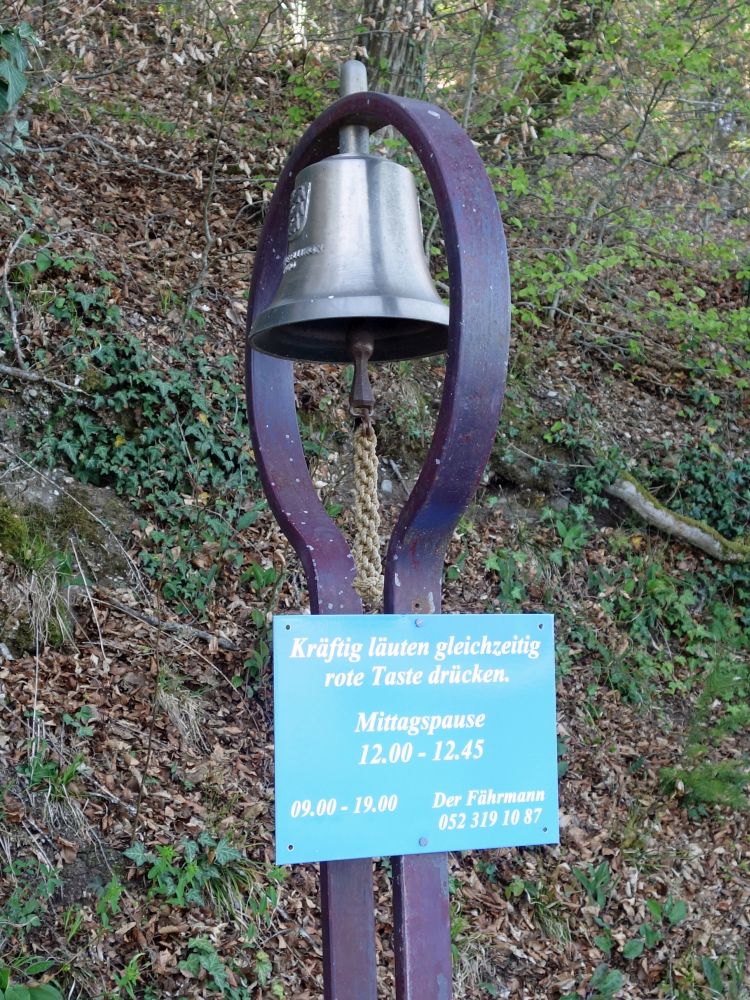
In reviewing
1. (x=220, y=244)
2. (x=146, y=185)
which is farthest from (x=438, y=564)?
(x=146, y=185)

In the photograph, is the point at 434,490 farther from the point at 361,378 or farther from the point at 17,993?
the point at 17,993

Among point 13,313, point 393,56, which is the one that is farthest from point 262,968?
point 393,56

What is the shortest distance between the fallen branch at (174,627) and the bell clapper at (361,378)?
250 cm

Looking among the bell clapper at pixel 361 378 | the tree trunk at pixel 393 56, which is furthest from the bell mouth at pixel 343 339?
the tree trunk at pixel 393 56

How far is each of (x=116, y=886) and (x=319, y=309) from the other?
2.38m

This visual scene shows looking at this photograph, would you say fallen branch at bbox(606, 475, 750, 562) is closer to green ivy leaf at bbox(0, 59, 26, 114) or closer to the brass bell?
the brass bell

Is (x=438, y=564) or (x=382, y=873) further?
(x=382, y=873)

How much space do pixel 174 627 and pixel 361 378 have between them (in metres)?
2.61

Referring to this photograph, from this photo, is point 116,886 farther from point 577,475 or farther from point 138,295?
point 577,475

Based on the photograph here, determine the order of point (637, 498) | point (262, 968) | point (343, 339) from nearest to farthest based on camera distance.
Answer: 1. point (343, 339)
2. point (262, 968)
3. point (637, 498)

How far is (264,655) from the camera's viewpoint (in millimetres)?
4742

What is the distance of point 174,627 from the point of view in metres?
4.64

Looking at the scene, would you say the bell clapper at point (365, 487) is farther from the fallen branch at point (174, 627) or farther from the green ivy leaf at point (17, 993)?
the fallen branch at point (174, 627)

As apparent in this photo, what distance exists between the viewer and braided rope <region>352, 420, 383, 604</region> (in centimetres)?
223
